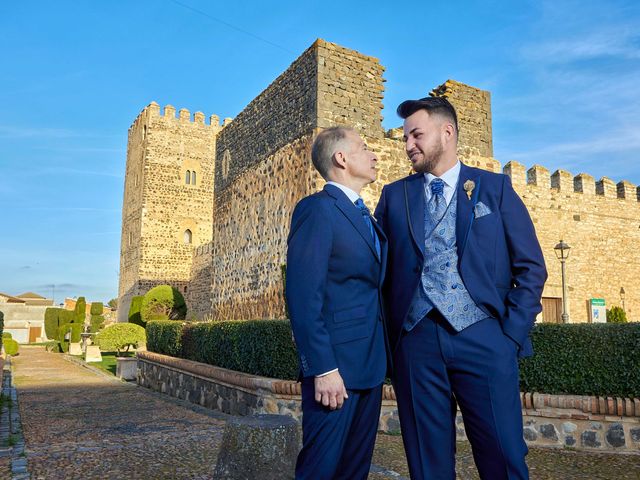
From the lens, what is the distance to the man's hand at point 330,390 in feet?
6.60

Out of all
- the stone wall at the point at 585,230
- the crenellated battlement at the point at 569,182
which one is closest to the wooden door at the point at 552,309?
the stone wall at the point at 585,230

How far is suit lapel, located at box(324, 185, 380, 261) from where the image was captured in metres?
2.24

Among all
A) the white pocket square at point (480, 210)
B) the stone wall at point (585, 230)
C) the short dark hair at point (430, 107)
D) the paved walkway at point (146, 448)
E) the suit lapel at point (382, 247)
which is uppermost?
the stone wall at point (585, 230)

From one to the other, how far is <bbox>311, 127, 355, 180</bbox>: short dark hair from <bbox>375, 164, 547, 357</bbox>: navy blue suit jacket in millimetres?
393

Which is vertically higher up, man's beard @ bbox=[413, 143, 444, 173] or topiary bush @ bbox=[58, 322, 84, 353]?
man's beard @ bbox=[413, 143, 444, 173]

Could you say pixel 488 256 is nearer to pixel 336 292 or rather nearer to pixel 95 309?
pixel 336 292

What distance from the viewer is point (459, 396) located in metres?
2.10

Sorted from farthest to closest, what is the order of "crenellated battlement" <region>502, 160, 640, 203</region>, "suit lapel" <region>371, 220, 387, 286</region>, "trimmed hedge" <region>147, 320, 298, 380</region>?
"crenellated battlement" <region>502, 160, 640, 203</region> < "trimmed hedge" <region>147, 320, 298, 380</region> < "suit lapel" <region>371, 220, 387, 286</region>

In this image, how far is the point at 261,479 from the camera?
3.43 metres

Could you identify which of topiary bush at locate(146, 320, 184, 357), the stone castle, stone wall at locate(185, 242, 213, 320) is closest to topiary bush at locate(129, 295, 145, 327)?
the stone castle

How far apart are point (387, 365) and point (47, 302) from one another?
67338 millimetres

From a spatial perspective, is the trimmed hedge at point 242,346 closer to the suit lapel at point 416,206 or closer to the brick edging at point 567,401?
the brick edging at point 567,401

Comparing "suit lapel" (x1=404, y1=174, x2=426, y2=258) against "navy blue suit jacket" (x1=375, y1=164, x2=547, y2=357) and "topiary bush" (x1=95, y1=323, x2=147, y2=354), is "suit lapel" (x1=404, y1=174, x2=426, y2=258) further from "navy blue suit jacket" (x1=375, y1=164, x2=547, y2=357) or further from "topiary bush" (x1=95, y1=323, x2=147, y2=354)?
"topiary bush" (x1=95, y1=323, x2=147, y2=354)

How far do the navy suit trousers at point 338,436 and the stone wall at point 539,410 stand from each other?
11.9 feet
